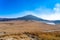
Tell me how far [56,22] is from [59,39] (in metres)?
34.5

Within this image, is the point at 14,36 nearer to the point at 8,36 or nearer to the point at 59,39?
the point at 8,36

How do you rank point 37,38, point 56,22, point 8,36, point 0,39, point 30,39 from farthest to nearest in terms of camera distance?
point 56,22
point 37,38
point 30,39
point 8,36
point 0,39


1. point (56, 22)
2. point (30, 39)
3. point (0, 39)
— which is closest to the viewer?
point (0, 39)

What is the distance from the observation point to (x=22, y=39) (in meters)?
19.6

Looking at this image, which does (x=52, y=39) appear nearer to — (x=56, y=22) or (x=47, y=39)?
(x=47, y=39)

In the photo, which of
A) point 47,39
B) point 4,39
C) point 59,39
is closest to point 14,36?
point 4,39

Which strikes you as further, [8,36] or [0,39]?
[8,36]

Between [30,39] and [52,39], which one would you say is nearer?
[30,39]

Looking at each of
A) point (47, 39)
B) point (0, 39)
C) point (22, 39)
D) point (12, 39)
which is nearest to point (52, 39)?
point (47, 39)

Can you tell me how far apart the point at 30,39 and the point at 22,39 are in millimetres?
1563

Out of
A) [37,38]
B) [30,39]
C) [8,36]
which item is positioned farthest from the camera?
[37,38]

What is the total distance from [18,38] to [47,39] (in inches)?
209

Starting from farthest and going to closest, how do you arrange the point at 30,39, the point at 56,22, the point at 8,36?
the point at 56,22 → the point at 30,39 → the point at 8,36

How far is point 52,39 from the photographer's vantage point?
22688 millimetres
